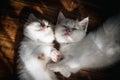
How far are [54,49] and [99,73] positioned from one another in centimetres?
38

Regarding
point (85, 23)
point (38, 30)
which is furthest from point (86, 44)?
point (38, 30)

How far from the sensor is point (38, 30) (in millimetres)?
1616

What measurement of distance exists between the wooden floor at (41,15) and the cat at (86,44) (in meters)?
0.08

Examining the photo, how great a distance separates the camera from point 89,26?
1.89 meters

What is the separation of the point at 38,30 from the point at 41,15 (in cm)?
22

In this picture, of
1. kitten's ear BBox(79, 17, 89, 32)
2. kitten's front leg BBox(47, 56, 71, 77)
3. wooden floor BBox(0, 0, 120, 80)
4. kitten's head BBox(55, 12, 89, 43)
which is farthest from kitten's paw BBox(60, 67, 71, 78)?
kitten's ear BBox(79, 17, 89, 32)

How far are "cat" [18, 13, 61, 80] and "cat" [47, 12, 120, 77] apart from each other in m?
0.08

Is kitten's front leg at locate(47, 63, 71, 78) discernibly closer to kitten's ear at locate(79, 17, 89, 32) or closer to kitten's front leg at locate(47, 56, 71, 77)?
kitten's front leg at locate(47, 56, 71, 77)

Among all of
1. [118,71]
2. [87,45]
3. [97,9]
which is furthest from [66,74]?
[97,9]

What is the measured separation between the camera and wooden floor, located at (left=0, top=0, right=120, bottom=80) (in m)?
1.63

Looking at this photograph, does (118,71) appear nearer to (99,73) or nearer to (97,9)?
(99,73)

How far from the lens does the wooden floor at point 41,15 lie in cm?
163

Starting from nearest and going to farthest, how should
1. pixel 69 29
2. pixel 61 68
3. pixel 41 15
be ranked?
pixel 61 68
pixel 69 29
pixel 41 15

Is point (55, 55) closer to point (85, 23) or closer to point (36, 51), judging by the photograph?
point (36, 51)
